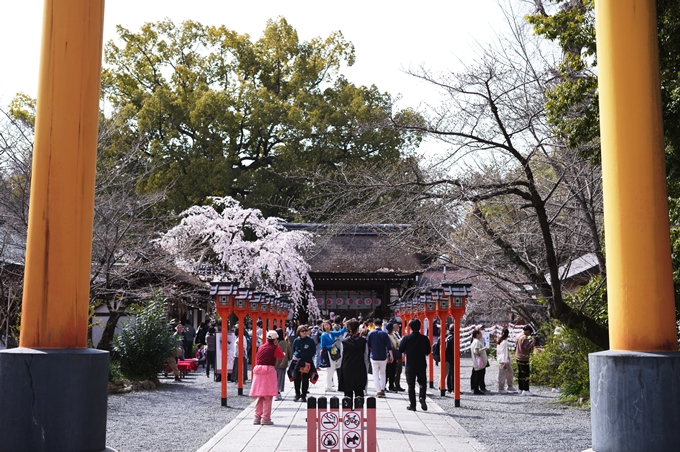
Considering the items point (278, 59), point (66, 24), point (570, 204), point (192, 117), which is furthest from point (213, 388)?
point (278, 59)

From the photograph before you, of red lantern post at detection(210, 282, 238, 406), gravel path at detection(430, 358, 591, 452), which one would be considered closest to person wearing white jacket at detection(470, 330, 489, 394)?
gravel path at detection(430, 358, 591, 452)

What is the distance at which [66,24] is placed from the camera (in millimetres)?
5582

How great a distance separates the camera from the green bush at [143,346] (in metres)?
19.8

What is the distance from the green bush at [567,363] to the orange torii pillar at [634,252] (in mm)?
10337

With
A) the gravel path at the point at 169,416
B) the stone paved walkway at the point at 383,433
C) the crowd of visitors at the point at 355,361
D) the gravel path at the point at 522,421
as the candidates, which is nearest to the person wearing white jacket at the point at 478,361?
the crowd of visitors at the point at 355,361

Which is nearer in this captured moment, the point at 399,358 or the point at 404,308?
the point at 399,358

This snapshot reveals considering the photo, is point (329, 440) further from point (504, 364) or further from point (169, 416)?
point (504, 364)

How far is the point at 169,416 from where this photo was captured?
46.6 feet

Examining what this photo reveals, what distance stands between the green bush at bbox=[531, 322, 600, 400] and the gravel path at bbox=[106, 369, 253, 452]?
7232 millimetres

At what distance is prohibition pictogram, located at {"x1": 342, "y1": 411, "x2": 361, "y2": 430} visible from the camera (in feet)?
25.4

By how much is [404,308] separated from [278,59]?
83.4ft

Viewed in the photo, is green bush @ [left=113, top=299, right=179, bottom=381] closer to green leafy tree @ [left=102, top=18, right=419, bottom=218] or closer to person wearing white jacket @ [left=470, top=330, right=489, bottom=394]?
person wearing white jacket @ [left=470, top=330, right=489, bottom=394]

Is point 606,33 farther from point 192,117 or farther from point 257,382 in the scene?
point 192,117

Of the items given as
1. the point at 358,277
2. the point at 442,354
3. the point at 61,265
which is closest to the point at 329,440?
the point at 61,265
